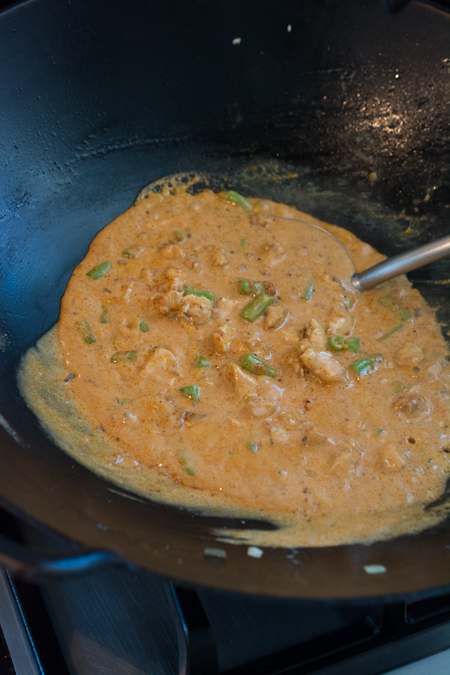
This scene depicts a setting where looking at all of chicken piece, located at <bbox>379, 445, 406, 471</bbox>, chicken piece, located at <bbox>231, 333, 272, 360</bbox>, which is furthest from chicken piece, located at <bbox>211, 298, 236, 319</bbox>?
chicken piece, located at <bbox>379, 445, 406, 471</bbox>

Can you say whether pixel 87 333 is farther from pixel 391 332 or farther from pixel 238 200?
pixel 391 332

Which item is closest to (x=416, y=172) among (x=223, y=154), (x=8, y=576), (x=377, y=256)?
(x=377, y=256)

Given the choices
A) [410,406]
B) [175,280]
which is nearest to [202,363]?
[175,280]

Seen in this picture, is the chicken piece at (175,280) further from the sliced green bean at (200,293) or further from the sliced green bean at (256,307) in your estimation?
the sliced green bean at (256,307)

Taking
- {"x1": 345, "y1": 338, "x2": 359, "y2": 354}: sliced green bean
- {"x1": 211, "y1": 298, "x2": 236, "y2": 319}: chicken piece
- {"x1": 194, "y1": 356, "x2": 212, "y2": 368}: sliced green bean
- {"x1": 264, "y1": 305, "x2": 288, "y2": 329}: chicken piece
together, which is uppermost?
{"x1": 211, "y1": 298, "x2": 236, "y2": 319}: chicken piece

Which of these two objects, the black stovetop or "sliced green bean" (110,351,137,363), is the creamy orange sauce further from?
the black stovetop

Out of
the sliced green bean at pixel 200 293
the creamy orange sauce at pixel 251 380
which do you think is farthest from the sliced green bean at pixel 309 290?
the sliced green bean at pixel 200 293
